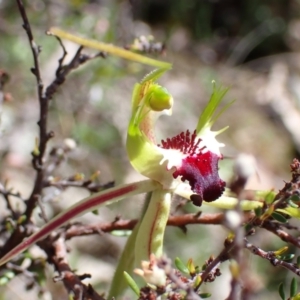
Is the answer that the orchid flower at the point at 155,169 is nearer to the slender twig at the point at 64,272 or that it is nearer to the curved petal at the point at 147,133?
the curved petal at the point at 147,133

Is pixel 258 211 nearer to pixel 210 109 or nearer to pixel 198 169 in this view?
pixel 198 169

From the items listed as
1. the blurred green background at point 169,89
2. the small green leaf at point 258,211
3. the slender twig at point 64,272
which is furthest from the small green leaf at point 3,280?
the small green leaf at point 258,211

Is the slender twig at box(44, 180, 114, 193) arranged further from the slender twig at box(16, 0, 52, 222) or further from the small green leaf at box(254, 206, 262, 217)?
the small green leaf at box(254, 206, 262, 217)

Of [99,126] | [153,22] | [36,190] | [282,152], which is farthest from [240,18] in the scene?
[36,190]

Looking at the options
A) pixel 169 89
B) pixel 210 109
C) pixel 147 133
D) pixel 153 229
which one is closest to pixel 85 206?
pixel 153 229

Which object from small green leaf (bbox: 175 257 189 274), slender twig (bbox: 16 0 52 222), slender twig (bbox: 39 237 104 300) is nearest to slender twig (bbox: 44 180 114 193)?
slender twig (bbox: 16 0 52 222)
